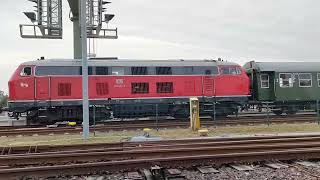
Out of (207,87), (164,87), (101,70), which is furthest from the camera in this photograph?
(207,87)

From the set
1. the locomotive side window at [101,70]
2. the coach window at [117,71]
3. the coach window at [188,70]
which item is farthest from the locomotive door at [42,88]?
the coach window at [188,70]

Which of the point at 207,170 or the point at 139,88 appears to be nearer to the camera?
the point at 207,170

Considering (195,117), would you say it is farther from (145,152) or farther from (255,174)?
(255,174)

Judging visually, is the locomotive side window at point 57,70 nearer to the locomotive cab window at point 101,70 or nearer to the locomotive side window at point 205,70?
the locomotive cab window at point 101,70

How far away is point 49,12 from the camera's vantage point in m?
32.6

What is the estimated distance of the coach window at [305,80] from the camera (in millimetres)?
30906

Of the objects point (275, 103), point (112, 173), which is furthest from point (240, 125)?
point (112, 173)

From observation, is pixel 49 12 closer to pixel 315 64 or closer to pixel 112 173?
pixel 315 64

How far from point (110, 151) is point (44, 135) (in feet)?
29.8

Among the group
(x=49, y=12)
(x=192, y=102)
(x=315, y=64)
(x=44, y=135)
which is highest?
(x=49, y=12)

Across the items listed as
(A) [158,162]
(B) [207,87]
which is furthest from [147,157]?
(B) [207,87]

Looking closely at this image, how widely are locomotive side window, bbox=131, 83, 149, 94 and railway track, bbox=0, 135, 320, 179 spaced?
14036 mm

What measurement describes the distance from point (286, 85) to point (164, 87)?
885 centimetres

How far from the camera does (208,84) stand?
28.5 m
